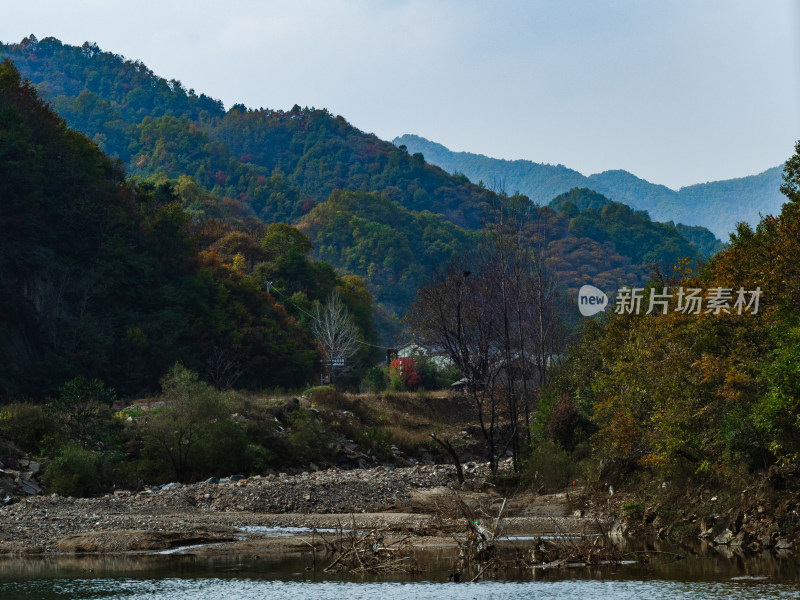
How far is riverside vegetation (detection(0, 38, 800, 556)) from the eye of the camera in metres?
23.3

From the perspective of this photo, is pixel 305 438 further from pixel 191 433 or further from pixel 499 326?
pixel 499 326

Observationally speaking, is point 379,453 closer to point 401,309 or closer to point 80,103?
point 401,309

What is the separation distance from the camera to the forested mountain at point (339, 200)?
133125 millimetres

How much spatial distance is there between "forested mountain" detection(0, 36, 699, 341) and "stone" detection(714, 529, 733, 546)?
65505 mm

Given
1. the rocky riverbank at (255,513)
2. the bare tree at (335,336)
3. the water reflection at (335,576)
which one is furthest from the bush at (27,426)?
the bare tree at (335,336)

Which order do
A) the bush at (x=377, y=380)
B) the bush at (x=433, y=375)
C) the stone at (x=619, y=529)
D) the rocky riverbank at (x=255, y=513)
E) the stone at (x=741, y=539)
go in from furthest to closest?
the bush at (x=433, y=375) < the bush at (x=377, y=380) < the stone at (x=619, y=529) < the rocky riverbank at (x=255, y=513) < the stone at (x=741, y=539)

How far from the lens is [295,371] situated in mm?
71125

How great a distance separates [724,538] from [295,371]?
50672 millimetres

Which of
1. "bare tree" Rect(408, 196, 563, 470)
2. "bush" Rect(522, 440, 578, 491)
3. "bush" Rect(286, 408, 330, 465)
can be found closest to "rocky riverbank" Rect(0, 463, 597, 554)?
"bush" Rect(522, 440, 578, 491)

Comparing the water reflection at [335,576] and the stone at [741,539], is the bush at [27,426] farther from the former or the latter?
the stone at [741,539]

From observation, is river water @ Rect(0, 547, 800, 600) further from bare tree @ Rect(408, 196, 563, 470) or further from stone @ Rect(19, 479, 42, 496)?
bare tree @ Rect(408, 196, 563, 470)

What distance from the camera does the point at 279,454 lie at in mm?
41375

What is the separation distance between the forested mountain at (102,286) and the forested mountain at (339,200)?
17421 mm

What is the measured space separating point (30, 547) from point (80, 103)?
175 metres
